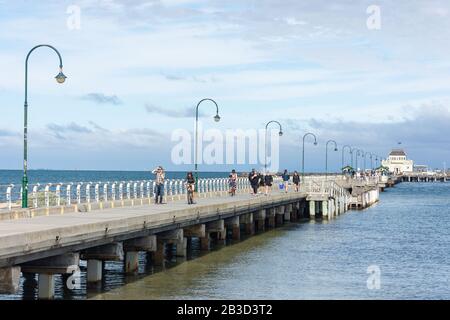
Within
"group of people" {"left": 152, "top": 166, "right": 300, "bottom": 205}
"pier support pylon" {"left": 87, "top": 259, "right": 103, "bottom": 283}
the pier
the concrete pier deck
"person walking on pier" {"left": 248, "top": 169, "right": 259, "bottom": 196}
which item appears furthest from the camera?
"person walking on pier" {"left": 248, "top": 169, "right": 259, "bottom": 196}

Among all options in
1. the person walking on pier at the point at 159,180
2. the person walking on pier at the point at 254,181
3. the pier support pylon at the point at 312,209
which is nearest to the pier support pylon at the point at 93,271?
the person walking on pier at the point at 159,180

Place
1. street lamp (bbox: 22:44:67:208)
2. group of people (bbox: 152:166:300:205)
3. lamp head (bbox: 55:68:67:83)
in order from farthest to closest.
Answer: group of people (bbox: 152:166:300:205) < lamp head (bbox: 55:68:67:83) < street lamp (bbox: 22:44:67:208)

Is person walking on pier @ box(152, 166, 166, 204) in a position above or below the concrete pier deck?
above

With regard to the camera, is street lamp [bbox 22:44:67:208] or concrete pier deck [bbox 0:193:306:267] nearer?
concrete pier deck [bbox 0:193:306:267]

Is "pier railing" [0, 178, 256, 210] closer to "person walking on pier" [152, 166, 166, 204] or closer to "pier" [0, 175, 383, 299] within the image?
"pier" [0, 175, 383, 299]

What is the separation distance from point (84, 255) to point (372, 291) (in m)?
9.96

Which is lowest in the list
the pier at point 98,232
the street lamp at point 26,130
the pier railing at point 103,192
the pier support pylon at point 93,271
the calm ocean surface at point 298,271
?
the calm ocean surface at point 298,271

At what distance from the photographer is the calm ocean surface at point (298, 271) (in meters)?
27.7

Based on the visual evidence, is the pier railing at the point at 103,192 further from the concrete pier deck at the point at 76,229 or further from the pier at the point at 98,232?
the concrete pier deck at the point at 76,229

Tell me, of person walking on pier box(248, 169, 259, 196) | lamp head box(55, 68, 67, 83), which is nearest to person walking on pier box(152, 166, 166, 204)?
lamp head box(55, 68, 67, 83)

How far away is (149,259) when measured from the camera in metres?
34.3

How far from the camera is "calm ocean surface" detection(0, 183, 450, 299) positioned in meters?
27.7

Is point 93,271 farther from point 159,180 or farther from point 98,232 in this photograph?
point 159,180
